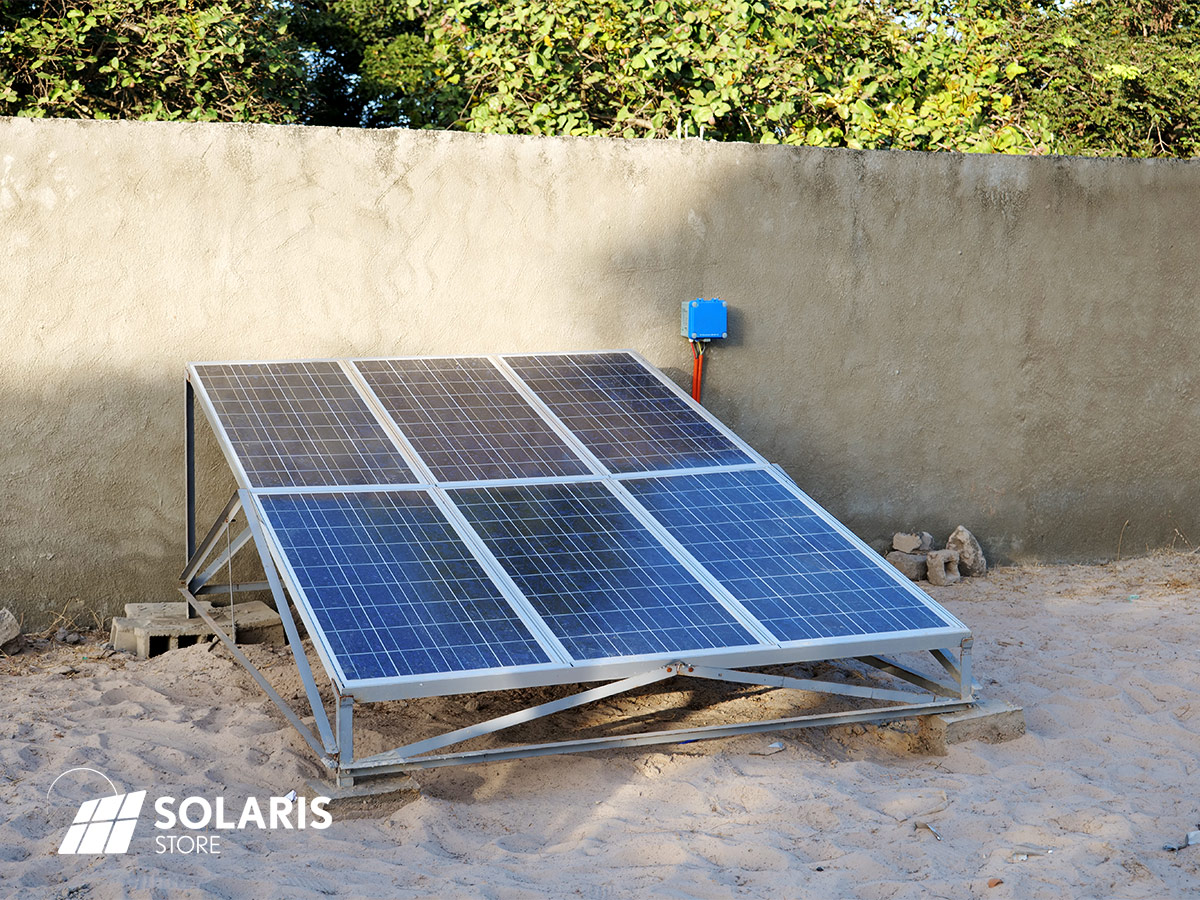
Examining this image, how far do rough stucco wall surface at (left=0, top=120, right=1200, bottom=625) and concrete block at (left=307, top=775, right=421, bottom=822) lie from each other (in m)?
2.65

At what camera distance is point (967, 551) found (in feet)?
24.8

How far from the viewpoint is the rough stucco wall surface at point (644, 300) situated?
239 inches

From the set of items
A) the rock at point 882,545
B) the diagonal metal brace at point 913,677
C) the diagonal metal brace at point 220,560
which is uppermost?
the diagonal metal brace at point 220,560

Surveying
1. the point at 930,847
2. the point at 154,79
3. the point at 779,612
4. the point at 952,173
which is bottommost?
the point at 930,847

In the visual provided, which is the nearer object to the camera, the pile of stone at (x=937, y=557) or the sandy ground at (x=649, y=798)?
the sandy ground at (x=649, y=798)

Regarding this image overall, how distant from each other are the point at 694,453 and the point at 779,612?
128cm

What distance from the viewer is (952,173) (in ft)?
24.2

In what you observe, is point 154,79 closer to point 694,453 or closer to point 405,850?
point 694,453

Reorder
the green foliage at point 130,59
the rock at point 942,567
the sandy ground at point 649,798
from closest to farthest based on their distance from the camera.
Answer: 1. the sandy ground at point 649,798
2. the rock at point 942,567
3. the green foliage at point 130,59

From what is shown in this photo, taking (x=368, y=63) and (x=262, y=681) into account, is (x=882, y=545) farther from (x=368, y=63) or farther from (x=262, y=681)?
(x=368, y=63)

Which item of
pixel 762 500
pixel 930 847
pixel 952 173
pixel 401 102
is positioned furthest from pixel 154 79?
pixel 930 847

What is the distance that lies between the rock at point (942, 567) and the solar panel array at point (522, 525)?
2183 millimetres

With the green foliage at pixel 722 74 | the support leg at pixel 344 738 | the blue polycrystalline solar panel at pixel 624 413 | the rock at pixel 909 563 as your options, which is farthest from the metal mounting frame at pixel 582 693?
the green foliage at pixel 722 74

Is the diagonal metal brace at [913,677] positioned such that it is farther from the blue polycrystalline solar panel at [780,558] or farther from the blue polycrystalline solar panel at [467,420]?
the blue polycrystalline solar panel at [467,420]
